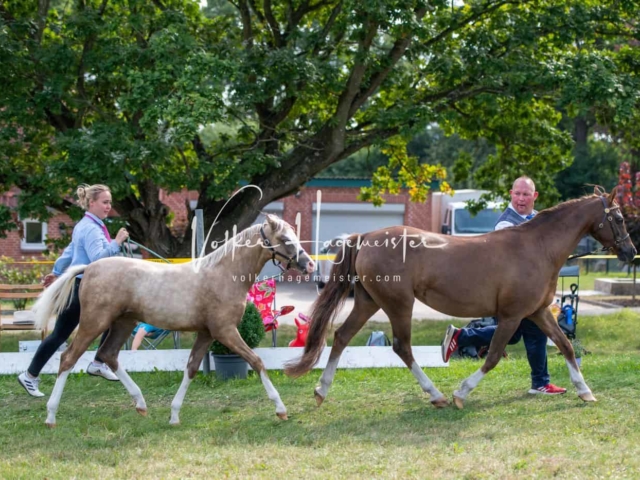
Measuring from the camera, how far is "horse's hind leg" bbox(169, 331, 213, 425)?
19.3 ft

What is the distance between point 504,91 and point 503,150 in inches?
106

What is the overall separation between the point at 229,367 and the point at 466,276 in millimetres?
2813

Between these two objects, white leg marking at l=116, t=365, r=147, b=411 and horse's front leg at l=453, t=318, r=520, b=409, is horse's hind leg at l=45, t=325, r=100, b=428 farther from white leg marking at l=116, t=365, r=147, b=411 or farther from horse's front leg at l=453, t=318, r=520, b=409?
horse's front leg at l=453, t=318, r=520, b=409

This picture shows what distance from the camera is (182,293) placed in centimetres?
584

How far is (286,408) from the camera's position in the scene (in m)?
6.29

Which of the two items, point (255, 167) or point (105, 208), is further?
point (255, 167)

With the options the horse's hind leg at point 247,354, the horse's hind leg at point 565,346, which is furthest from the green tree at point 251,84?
the horse's hind leg at point 565,346

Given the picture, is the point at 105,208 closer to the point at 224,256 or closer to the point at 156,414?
the point at 224,256

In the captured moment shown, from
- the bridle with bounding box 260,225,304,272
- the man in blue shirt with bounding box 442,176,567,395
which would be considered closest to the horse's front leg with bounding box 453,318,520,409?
the man in blue shirt with bounding box 442,176,567,395

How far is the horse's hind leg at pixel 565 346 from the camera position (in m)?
6.25

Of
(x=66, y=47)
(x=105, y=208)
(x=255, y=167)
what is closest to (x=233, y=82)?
(x=255, y=167)

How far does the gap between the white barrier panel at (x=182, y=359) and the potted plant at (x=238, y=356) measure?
423 mm

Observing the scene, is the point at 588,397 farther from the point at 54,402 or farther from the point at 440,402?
the point at 54,402

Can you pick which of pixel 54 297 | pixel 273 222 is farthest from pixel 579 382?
pixel 54 297
